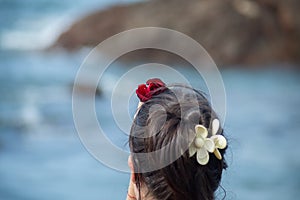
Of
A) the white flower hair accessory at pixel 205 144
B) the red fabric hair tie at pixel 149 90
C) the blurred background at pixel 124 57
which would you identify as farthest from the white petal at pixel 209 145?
the blurred background at pixel 124 57

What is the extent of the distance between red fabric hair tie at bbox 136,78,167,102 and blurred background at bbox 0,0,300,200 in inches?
53.9

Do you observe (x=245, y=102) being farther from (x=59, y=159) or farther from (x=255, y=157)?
(x=59, y=159)

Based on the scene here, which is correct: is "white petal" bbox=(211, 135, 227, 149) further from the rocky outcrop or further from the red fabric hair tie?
the rocky outcrop

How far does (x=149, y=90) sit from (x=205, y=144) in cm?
13

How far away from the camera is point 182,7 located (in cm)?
253

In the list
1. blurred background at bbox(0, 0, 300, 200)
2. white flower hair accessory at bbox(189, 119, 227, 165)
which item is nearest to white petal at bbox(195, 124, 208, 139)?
white flower hair accessory at bbox(189, 119, 227, 165)

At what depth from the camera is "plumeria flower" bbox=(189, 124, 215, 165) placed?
104 cm

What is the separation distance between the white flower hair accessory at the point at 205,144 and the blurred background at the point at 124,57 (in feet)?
4.68

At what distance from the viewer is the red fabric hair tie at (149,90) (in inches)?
43.5

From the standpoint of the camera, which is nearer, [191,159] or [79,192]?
[191,159]

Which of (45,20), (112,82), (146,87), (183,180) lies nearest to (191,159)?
(183,180)

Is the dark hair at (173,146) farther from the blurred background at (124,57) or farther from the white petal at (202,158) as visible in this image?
the blurred background at (124,57)

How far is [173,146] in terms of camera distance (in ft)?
3.41

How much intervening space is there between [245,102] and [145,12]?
1.50 ft
